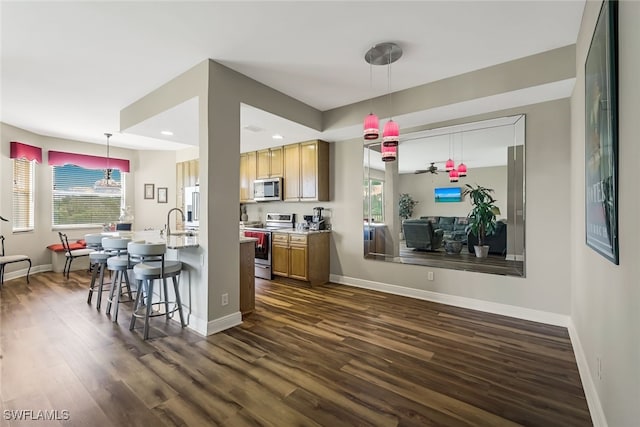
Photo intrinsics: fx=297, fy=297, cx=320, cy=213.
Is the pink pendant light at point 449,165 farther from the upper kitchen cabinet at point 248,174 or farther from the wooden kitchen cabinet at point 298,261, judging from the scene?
the upper kitchen cabinet at point 248,174

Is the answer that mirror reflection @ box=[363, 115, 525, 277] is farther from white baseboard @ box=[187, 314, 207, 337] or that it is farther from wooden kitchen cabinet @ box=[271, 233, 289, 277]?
white baseboard @ box=[187, 314, 207, 337]

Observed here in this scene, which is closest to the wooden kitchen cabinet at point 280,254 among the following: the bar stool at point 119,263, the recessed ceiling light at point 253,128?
the recessed ceiling light at point 253,128

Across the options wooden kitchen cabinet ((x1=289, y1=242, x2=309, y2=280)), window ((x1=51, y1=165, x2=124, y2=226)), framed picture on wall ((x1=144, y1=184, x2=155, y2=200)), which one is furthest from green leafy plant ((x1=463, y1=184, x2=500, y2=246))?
framed picture on wall ((x1=144, y1=184, x2=155, y2=200))

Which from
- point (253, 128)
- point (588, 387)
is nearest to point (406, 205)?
point (253, 128)

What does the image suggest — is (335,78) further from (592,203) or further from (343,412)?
(343,412)

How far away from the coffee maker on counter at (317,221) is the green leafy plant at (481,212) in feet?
7.52

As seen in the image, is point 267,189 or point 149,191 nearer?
point 267,189

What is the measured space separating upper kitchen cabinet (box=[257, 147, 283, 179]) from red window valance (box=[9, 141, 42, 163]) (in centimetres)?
413

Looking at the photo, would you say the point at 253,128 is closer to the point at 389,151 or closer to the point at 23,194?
the point at 389,151

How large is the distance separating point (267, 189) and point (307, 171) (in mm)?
993

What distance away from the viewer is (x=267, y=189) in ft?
18.5

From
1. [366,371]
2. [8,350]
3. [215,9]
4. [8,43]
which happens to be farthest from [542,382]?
[8,43]

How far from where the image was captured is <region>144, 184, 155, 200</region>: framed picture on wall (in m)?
7.28

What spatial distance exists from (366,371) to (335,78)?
9.84 feet
